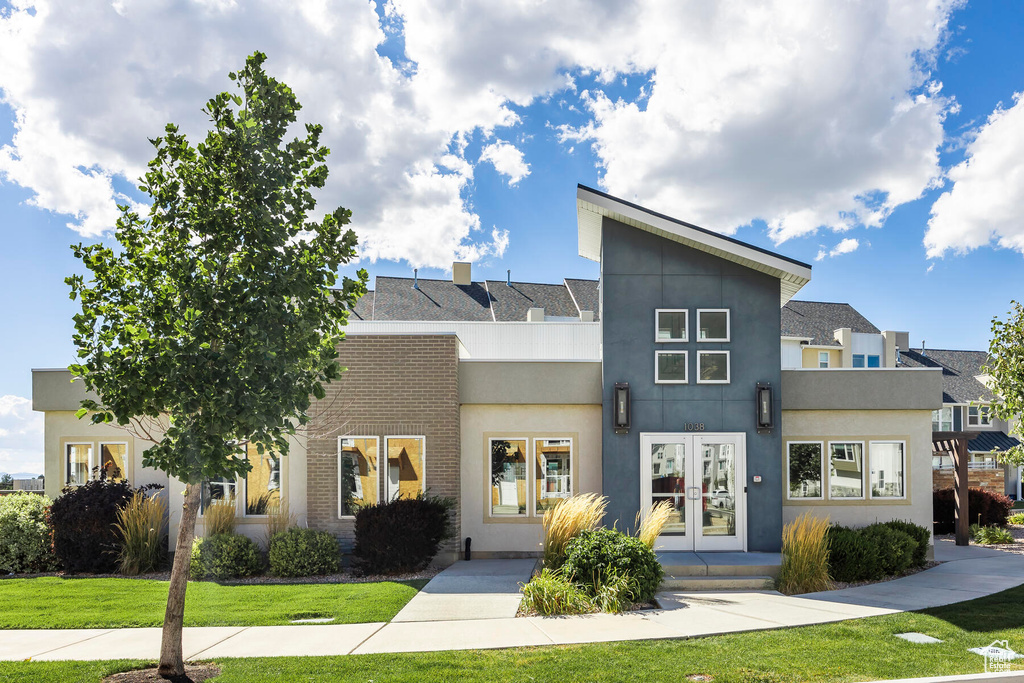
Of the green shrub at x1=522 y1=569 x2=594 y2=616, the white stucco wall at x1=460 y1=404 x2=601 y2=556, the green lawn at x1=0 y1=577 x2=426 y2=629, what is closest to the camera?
the green lawn at x1=0 y1=577 x2=426 y2=629

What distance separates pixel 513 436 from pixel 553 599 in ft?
16.6

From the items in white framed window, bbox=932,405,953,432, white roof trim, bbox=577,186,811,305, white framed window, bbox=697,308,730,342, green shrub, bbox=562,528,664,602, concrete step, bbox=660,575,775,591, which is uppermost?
white roof trim, bbox=577,186,811,305

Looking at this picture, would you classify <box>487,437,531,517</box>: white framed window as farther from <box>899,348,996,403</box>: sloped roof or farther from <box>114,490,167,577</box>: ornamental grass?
<box>899,348,996,403</box>: sloped roof

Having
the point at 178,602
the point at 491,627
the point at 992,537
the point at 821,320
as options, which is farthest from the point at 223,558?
the point at 821,320

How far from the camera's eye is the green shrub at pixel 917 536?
44.5 feet

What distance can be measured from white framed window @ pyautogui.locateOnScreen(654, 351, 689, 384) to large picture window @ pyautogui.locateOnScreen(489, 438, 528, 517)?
304 cm

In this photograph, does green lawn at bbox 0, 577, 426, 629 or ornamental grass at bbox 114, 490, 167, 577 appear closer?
green lawn at bbox 0, 577, 426, 629

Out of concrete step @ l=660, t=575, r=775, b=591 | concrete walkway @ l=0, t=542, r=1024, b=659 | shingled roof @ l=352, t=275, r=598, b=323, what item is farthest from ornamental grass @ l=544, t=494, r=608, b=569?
shingled roof @ l=352, t=275, r=598, b=323

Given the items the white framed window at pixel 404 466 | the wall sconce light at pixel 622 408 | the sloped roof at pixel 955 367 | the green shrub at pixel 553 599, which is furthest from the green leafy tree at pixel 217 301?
the sloped roof at pixel 955 367

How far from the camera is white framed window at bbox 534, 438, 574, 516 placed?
1460 centimetres

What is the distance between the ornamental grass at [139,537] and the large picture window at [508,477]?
6346mm

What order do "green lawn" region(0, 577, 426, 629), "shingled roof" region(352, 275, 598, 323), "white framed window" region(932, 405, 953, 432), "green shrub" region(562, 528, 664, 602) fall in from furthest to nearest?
"white framed window" region(932, 405, 953, 432), "shingled roof" region(352, 275, 598, 323), "green shrub" region(562, 528, 664, 602), "green lawn" region(0, 577, 426, 629)

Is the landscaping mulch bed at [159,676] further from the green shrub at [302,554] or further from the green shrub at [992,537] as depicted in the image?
the green shrub at [992,537]

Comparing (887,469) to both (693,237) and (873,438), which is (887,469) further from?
(693,237)
